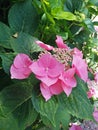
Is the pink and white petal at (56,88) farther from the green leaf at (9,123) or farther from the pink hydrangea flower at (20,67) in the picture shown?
the green leaf at (9,123)

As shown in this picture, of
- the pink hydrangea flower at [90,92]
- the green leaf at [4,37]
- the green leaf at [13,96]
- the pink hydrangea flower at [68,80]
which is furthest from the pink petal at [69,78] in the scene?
the pink hydrangea flower at [90,92]

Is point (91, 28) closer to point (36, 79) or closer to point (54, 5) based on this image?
point (54, 5)

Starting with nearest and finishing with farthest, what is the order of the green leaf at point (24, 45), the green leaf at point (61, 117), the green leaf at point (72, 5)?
the green leaf at point (24, 45)
the green leaf at point (61, 117)
the green leaf at point (72, 5)

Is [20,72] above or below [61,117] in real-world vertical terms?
above

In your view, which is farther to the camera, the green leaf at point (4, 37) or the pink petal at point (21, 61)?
the green leaf at point (4, 37)

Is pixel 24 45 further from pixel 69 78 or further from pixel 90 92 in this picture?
pixel 90 92

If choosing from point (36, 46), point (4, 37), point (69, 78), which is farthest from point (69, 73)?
point (4, 37)

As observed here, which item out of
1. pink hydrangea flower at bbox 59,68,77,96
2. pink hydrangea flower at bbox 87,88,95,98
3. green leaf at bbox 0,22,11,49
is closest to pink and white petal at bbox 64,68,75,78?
pink hydrangea flower at bbox 59,68,77,96
